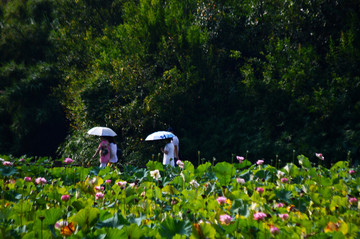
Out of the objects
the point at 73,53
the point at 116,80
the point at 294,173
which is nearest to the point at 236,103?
the point at 116,80

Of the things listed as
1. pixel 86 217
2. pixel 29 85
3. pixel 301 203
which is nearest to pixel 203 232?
pixel 86 217

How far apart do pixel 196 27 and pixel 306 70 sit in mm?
3566

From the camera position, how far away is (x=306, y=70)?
988 centimetres

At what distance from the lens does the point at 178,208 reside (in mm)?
2375

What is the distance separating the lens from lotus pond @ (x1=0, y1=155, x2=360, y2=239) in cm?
162

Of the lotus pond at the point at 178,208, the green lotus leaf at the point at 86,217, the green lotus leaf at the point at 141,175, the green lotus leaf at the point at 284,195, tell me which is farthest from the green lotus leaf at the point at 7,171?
the green lotus leaf at the point at 284,195

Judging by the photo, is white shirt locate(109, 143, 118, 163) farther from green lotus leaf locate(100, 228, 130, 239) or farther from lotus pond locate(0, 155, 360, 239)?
green lotus leaf locate(100, 228, 130, 239)

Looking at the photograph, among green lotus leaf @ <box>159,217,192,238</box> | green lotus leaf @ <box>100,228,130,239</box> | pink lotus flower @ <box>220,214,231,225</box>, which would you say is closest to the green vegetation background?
pink lotus flower @ <box>220,214,231,225</box>

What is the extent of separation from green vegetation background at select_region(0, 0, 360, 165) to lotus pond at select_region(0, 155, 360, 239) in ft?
19.9

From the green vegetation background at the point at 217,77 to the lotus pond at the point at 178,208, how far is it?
239 inches

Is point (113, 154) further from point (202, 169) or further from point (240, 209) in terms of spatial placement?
point (240, 209)

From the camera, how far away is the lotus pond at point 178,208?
5.32 feet

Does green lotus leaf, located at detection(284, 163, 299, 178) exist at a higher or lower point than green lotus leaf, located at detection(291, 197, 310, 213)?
higher

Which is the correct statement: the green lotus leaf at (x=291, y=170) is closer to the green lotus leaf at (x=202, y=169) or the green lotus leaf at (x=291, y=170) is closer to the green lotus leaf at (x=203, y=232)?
the green lotus leaf at (x=202, y=169)
